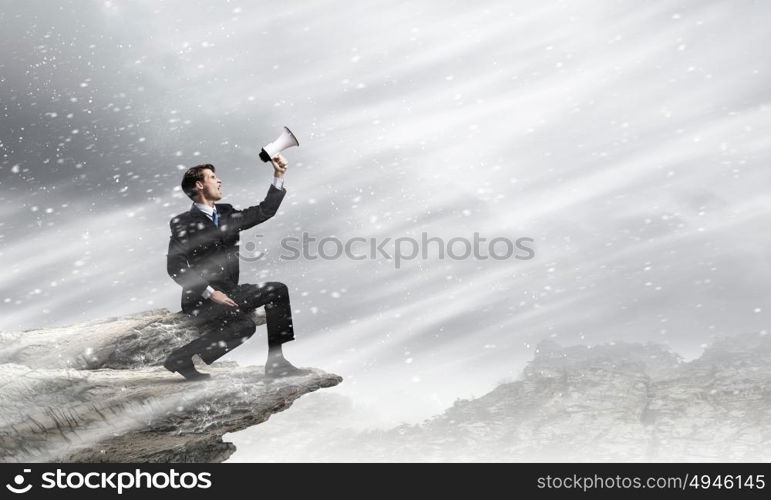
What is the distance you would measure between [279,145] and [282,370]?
432 centimetres

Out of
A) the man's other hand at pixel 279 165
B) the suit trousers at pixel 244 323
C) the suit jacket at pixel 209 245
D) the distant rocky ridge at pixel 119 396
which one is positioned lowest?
the distant rocky ridge at pixel 119 396

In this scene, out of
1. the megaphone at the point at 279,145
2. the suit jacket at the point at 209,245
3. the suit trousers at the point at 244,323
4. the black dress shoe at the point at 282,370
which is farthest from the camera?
the black dress shoe at the point at 282,370

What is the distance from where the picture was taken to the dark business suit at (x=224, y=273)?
10.8 meters

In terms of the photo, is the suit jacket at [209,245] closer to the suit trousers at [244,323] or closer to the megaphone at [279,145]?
the suit trousers at [244,323]

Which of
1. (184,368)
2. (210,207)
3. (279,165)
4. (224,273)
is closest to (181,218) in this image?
(210,207)

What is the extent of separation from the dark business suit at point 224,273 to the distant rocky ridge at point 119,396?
1.17 m

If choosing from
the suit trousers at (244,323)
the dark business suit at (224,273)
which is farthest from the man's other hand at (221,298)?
the suit trousers at (244,323)

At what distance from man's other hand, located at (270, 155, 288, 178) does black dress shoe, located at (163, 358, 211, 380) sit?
12.6ft

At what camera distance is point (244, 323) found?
36.7 ft

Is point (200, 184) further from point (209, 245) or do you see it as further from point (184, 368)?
point (184, 368)

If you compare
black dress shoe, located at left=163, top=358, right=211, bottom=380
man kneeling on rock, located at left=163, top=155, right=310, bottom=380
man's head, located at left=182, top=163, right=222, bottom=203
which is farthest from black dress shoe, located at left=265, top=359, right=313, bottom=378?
man's head, located at left=182, top=163, right=222, bottom=203

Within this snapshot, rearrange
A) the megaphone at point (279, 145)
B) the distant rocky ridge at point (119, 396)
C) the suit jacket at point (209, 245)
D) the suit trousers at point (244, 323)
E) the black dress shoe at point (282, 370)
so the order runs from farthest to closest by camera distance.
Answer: the black dress shoe at point (282, 370) → the distant rocky ridge at point (119, 396) → the suit trousers at point (244, 323) → the suit jacket at point (209, 245) → the megaphone at point (279, 145)

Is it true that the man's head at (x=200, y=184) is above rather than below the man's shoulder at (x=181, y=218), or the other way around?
above
